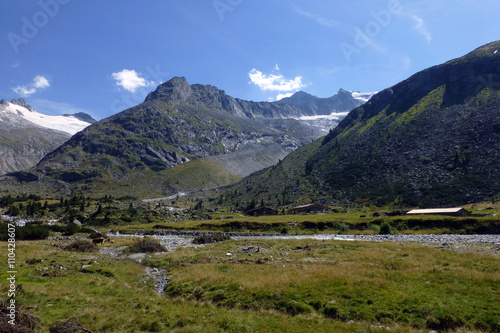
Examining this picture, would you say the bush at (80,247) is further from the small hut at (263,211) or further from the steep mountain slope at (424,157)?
the steep mountain slope at (424,157)

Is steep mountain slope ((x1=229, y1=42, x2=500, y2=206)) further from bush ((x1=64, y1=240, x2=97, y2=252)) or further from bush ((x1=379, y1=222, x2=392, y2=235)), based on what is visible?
bush ((x1=64, y1=240, x2=97, y2=252))

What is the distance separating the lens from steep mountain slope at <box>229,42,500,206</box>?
374 feet

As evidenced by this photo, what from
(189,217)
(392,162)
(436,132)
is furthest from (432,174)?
(189,217)

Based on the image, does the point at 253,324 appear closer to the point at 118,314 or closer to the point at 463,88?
the point at 118,314

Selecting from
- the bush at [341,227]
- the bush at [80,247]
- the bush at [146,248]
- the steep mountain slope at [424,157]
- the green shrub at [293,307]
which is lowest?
the bush at [341,227]

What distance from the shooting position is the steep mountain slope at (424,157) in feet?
374

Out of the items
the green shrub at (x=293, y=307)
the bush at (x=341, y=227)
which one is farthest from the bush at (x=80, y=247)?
the bush at (x=341, y=227)

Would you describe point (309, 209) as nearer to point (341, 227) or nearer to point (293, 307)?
point (341, 227)

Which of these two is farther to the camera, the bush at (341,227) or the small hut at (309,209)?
the small hut at (309,209)

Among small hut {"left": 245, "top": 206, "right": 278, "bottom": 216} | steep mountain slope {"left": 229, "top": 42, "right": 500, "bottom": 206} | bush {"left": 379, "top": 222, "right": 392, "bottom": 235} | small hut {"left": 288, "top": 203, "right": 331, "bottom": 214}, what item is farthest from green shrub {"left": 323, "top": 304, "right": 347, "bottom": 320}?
steep mountain slope {"left": 229, "top": 42, "right": 500, "bottom": 206}

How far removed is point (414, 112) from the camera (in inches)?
7072

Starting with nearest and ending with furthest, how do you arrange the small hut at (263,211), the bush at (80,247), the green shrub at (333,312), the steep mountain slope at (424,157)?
1. the green shrub at (333,312)
2. the bush at (80,247)
3. the small hut at (263,211)
4. the steep mountain slope at (424,157)

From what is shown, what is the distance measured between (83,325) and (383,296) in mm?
16279

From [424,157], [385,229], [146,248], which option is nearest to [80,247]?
[146,248]
